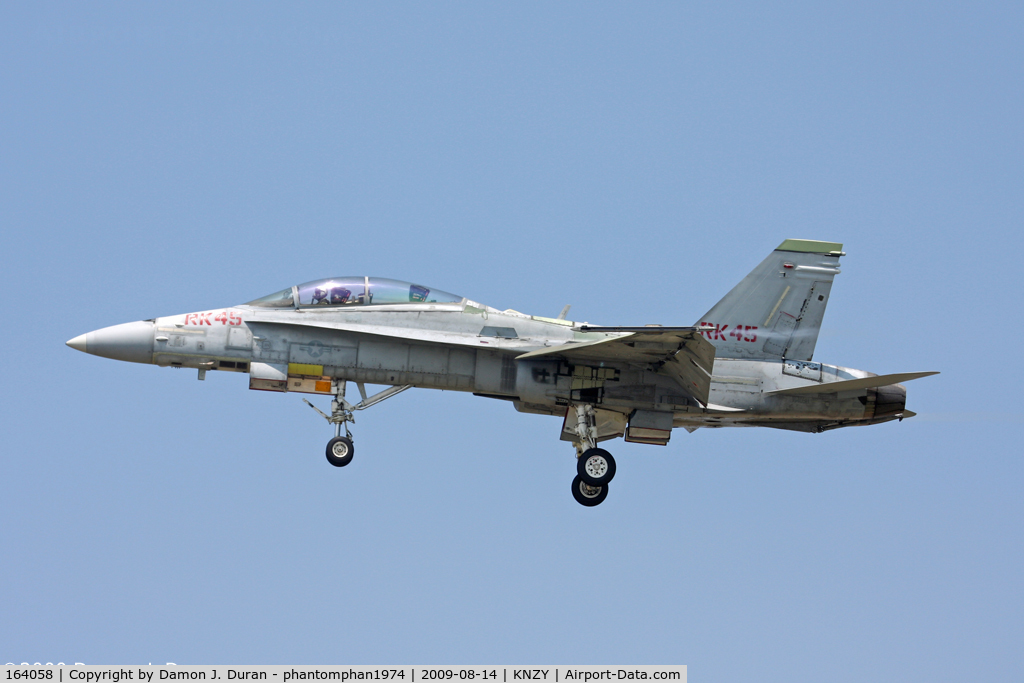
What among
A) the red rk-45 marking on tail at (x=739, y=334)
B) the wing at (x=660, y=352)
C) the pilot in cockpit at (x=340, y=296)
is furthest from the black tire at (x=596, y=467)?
the pilot in cockpit at (x=340, y=296)

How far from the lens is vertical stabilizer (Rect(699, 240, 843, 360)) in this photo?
90.0 ft

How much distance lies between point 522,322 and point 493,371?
1036 mm

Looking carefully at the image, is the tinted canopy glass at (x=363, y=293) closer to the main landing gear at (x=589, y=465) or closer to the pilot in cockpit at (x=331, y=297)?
the pilot in cockpit at (x=331, y=297)

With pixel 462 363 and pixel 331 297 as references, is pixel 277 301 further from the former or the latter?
pixel 462 363

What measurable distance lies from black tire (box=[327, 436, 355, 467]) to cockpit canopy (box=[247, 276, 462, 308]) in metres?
2.46

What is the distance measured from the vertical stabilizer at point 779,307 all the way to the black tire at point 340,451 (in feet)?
22.8

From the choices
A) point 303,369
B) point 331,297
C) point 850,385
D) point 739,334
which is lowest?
point 303,369

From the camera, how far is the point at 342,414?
2662cm

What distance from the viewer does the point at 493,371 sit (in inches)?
1058

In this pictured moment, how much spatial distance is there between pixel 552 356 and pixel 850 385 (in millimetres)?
5432

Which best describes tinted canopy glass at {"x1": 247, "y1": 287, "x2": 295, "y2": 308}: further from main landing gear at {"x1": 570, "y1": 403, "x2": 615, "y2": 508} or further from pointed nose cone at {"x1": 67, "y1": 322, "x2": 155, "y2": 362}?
main landing gear at {"x1": 570, "y1": 403, "x2": 615, "y2": 508}

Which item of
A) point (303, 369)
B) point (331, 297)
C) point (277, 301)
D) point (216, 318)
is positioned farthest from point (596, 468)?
point (216, 318)

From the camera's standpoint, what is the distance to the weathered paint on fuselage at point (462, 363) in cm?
2634

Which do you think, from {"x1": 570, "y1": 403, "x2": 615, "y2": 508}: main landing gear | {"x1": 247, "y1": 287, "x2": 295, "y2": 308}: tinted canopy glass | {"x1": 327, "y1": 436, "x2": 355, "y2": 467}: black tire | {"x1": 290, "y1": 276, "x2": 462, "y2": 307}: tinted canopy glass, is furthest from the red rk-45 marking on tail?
{"x1": 247, "y1": 287, "x2": 295, "y2": 308}: tinted canopy glass
